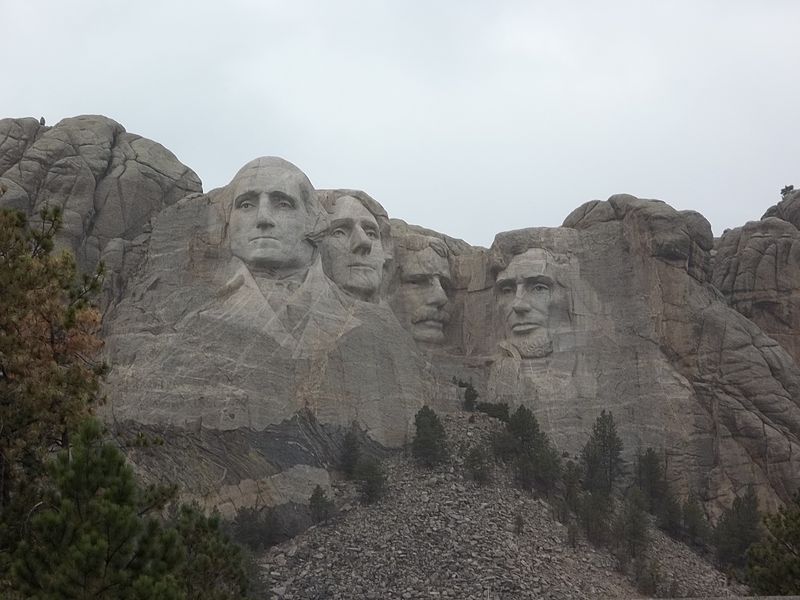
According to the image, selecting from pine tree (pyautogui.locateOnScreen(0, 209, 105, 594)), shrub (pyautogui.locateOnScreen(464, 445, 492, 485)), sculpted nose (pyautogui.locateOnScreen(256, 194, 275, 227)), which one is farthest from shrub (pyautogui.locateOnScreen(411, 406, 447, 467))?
Result: pine tree (pyautogui.locateOnScreen(0, 209, 105, 594))

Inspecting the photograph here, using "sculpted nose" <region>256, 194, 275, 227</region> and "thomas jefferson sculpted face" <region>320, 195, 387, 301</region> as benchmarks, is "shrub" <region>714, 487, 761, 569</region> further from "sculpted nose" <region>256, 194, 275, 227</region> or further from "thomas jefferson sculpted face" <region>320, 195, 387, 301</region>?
"sculpted nose" <region>256, 194, 275, 227</region>

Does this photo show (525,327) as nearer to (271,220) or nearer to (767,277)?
(767,277)

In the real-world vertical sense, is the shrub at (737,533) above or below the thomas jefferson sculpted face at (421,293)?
below

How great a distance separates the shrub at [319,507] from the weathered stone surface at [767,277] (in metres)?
13.6

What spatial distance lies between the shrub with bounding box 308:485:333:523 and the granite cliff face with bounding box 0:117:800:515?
0.39m

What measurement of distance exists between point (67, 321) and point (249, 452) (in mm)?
14094

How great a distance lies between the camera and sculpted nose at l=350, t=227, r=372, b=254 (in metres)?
36.8

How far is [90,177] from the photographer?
36.8m

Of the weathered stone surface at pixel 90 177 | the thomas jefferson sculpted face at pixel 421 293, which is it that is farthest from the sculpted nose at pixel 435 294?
the weathered stone surface at pixel 90 177

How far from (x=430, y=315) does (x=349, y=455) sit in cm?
654

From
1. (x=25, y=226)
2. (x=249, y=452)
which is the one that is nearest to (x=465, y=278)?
(x=249, y=452)

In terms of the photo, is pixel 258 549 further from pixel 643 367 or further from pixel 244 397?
pixel 643 367

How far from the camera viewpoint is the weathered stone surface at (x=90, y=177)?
119 feet

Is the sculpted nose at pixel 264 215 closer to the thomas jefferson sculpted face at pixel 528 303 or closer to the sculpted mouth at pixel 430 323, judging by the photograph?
the sculpted mouth at pixel 430 323
